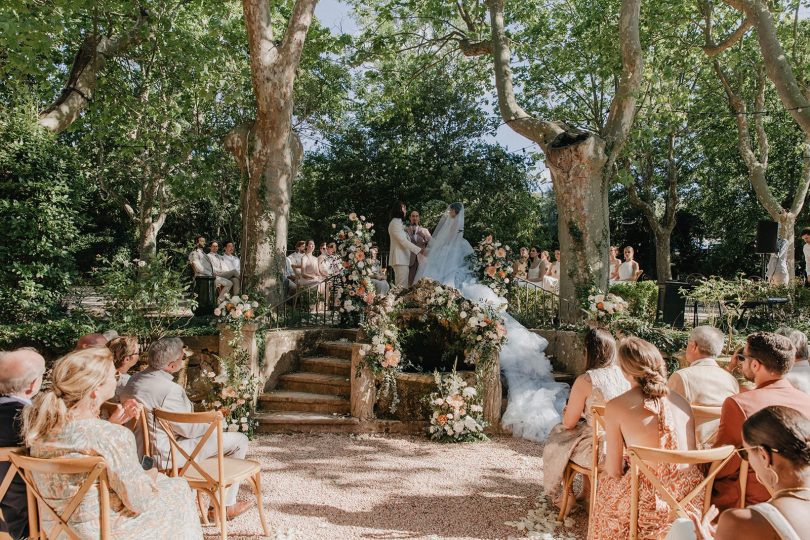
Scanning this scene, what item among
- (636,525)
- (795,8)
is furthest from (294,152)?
(795,8)

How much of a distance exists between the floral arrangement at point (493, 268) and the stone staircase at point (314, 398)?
2.49 meters

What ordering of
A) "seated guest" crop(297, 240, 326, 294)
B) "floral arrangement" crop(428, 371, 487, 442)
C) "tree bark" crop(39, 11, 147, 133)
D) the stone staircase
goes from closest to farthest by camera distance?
"floral arrangement" crop(428, 371, 487, 442), the stone staircase, "tree bark" crop(39, 11, 147, 133), "seated guest" crop(297, 240, 326, 294)

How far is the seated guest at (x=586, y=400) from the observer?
419cm

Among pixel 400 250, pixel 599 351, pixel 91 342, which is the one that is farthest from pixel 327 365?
pixel 599 351

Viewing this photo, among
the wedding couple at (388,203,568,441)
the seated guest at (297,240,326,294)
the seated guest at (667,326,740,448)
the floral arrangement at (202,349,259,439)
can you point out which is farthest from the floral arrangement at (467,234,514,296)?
the seated guest at (667,326,740,448)

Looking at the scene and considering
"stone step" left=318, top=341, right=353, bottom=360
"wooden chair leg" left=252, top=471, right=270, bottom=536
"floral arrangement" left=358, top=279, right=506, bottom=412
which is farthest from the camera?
"stone step" left=318, top=341, right=353, bottom=360

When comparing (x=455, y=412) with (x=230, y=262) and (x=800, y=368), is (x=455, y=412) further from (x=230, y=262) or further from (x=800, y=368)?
(x=230, y=262)

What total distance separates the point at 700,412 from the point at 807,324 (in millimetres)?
6265

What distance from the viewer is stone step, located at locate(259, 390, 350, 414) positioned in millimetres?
7375

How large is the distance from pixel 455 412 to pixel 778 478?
4919mm

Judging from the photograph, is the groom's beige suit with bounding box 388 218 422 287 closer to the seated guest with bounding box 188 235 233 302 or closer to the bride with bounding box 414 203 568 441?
the bride with bounding box 414 203 568 441

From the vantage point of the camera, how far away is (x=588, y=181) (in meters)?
8.73

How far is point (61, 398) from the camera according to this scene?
2.70m

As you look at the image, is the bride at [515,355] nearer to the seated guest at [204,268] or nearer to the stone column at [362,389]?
the stone column at [362,389]
